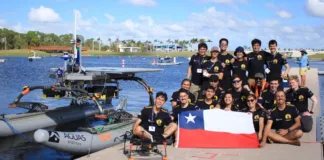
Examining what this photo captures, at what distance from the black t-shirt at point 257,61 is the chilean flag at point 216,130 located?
90.5 inches

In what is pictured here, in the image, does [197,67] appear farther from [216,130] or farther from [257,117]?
[257,117]

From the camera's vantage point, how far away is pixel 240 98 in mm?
10266

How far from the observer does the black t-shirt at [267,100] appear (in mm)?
10195

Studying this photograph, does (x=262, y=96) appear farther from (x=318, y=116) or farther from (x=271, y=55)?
(x=318, y=116)

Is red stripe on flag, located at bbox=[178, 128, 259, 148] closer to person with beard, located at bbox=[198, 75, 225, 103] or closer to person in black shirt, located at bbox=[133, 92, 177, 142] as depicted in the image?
person in black shirt, located at bbox=[133, 92, 177, 142]

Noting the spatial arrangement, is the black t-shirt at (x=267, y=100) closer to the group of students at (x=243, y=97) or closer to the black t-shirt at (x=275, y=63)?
the group of students at (x=243, y=97)

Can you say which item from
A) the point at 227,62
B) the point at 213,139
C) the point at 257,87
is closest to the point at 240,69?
the point at 227,62

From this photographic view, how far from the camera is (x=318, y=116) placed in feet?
42.7

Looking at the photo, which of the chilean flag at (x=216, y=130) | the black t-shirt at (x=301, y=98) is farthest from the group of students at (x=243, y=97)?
the chilean flag at (x=216, y=130)

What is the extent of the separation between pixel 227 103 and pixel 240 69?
1.88 meters

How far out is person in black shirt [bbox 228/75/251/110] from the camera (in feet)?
33.4

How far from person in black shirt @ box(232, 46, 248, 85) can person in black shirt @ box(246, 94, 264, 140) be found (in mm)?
1649

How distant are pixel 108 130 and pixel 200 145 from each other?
4.57 metres

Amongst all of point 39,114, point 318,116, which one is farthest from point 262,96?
point 39,114
